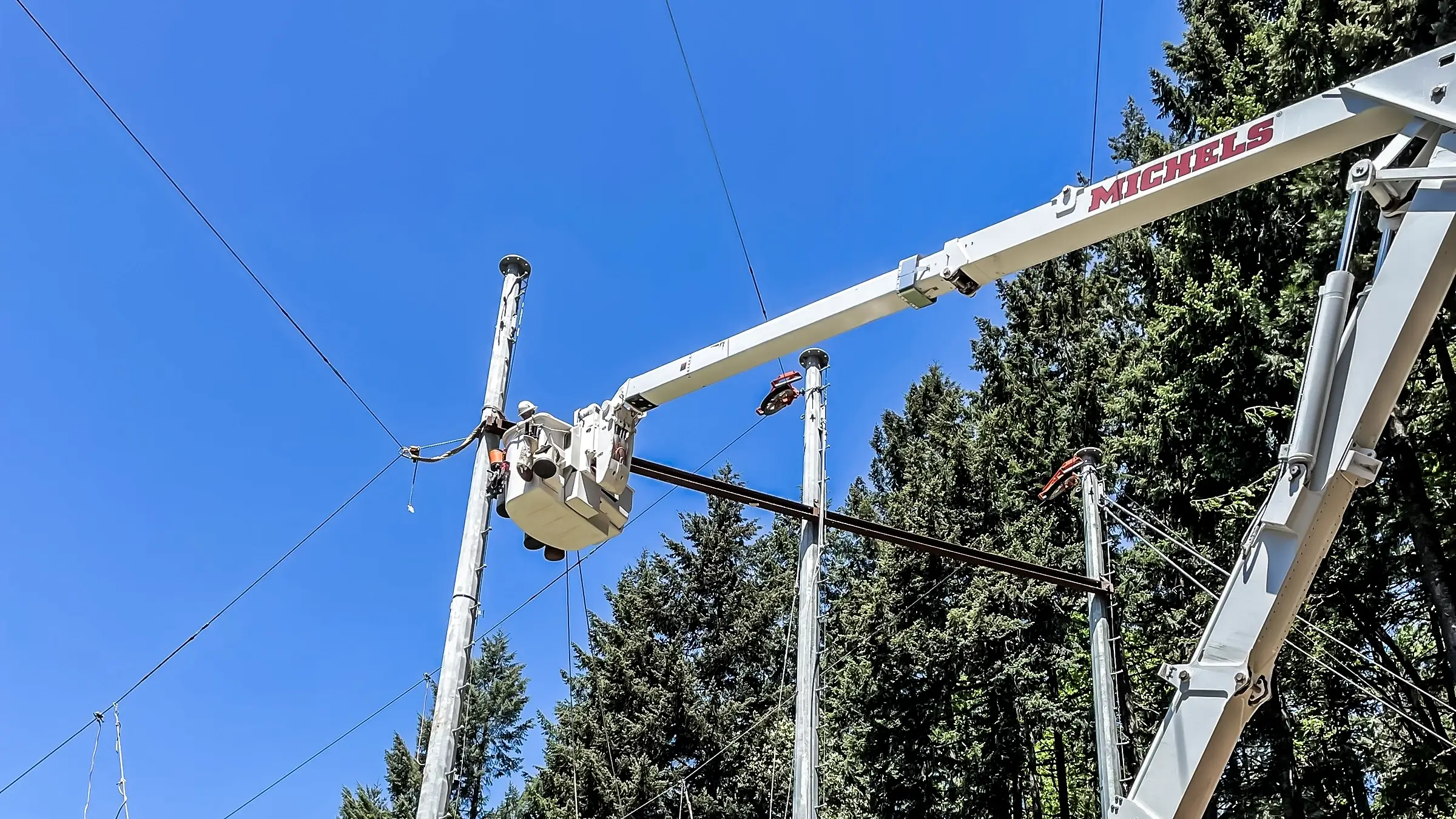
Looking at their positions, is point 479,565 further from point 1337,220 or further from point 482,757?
point 482,757

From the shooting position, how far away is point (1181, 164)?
705 cm

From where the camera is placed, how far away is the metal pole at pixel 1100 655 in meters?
11.9

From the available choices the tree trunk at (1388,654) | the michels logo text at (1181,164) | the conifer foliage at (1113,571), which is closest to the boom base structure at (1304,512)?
the michels logo text at (1181,164)

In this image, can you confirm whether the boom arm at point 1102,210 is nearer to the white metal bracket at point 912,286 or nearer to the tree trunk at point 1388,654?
the white metal bracket at point 912,286

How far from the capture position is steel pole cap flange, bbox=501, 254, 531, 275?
9.38 metres

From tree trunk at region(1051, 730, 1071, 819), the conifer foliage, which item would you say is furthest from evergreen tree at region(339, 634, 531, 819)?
tree trunk at region(1051, 730, 1071, 819)

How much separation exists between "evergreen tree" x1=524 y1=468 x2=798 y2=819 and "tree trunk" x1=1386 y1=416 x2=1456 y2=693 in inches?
611

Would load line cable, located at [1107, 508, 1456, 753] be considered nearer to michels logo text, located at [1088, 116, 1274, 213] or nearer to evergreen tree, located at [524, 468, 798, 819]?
michels logo text, located at [1088, 116, 1274, 213]

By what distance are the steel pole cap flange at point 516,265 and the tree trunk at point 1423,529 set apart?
13.1 metres

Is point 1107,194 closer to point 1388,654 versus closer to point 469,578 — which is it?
point 469,578

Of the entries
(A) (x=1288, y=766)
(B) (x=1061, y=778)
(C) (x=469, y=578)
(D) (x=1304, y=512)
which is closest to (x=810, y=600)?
(C) (x=469, y=578)

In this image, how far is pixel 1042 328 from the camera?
3119 centimetres

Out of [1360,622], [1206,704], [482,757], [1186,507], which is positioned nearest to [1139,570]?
[1186,507]

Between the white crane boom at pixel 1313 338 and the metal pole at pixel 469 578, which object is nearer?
the white crane boom at pixel 1313 338
